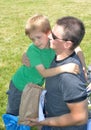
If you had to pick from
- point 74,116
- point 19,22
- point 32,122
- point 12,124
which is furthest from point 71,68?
point 19,22

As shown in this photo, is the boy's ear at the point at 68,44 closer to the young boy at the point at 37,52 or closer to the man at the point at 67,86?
the man at the point at 67,86

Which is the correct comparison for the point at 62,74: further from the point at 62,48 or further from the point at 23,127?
the point at 23,127

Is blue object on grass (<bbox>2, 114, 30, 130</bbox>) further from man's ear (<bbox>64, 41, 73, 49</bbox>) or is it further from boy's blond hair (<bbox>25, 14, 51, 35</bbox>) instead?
man's ear (<bbox>64, 41, 73, 49</bbox>)

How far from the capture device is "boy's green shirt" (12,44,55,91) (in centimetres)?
403

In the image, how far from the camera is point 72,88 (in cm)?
283

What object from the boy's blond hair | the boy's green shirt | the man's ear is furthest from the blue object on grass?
the man's ear

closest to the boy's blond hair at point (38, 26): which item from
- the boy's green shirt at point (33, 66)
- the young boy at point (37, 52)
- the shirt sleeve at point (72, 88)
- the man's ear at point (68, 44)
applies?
the young boy at point (37, 52)

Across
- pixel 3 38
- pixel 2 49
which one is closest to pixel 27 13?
pixel 3 38

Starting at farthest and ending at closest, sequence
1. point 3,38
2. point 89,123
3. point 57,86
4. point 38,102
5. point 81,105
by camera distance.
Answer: point 3,38 < point 38,102 < point 89,123 < point 57,86 < point 81,105

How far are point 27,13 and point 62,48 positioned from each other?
10.6 metres

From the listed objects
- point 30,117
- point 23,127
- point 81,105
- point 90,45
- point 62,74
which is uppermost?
point 62,74

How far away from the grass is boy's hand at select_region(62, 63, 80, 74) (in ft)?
8.46

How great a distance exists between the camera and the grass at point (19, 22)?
7.53 m

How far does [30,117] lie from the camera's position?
12.3ft
